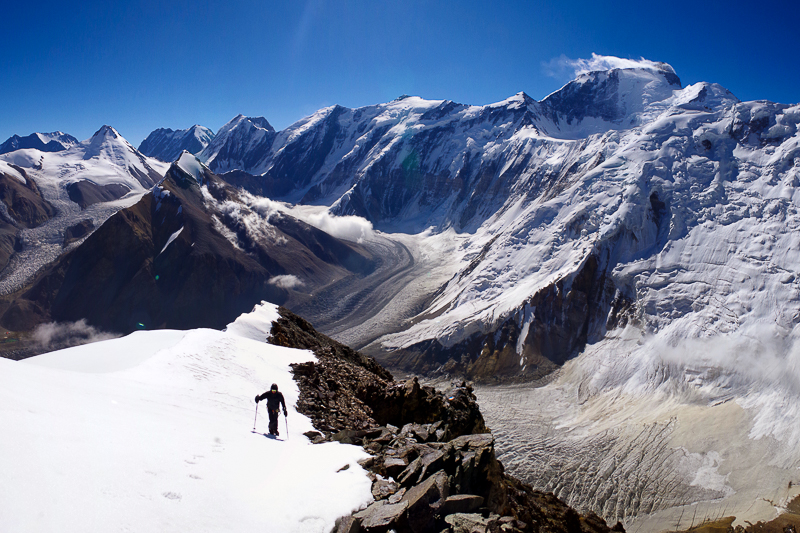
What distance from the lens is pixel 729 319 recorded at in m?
47.8

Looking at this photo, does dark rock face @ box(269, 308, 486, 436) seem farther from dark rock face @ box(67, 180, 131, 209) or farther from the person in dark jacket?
dark rock face @ box(67, 180, 131, 209)

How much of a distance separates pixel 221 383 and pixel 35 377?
646cm

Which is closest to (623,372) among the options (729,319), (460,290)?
(729,319)

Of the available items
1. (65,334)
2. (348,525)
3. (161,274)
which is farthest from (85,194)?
(348,525)

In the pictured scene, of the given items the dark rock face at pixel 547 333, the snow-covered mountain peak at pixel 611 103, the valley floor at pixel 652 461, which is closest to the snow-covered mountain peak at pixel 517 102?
the snow-covered mountain peak at pixel 611 103

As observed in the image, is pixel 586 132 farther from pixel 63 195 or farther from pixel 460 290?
pixel 63 195

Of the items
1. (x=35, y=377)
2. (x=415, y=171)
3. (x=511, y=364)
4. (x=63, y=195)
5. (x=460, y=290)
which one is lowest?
(x=511, y=364)

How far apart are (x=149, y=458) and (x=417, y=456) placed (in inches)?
283

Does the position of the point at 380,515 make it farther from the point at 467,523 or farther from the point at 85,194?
the point at 85,194

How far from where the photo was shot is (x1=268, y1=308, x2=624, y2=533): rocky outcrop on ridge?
8.83m

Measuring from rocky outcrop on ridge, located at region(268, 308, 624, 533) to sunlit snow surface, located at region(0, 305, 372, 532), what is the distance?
2.79 feet

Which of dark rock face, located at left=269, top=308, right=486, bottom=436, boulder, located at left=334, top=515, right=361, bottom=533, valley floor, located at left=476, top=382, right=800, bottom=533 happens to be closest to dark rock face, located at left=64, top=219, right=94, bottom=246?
dark rock face, located at left=269, top=308, right=486, bottom=436

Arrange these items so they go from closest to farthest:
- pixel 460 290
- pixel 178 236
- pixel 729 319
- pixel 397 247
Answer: pixel 729 319 → pixel 460 290 → pixel 178 236 → pixel 397 247

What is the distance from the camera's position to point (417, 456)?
1241 centimetres
